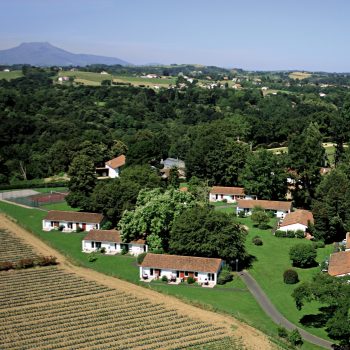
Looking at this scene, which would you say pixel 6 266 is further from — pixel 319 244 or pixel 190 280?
pixel 319 244

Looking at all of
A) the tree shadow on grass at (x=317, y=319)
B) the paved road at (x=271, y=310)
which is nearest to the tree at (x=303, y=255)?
the paved road at (x=271, y=310)

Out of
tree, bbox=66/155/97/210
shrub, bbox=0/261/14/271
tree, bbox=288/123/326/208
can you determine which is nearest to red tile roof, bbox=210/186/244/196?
tree, bbox=288/123/326/208

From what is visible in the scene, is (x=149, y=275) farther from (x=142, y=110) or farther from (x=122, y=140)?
(x=142, y=110)

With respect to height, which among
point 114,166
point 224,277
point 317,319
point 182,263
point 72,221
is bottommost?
point 317,319

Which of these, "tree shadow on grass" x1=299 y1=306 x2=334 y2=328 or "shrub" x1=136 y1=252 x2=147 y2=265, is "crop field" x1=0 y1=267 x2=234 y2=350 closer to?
"shrub" x1=136 y1=252 x2=147 y2=265

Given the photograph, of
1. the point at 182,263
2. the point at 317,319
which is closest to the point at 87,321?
the point at 182,263

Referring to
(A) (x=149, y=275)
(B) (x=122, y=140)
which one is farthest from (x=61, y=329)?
(B) (x=122, y=140)

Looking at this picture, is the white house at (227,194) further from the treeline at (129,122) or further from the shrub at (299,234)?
the shrub at (299,234)
